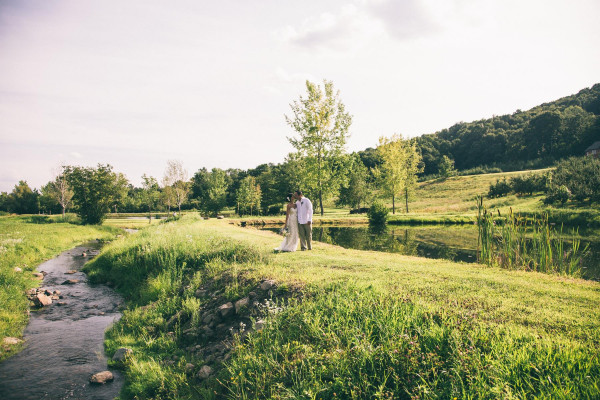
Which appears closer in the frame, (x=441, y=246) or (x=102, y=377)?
(x=102, y=377)

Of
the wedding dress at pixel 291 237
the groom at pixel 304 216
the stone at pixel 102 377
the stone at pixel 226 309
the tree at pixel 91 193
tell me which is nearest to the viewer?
the stone at pixel 102 377

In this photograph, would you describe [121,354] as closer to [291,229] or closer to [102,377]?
[102,377]

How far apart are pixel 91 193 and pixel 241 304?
40.8 meters

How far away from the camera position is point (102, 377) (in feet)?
22.5

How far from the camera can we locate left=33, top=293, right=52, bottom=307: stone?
37.4 ft

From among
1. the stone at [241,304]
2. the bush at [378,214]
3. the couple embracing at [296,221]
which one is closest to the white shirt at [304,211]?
the couple embracing at [296,221]

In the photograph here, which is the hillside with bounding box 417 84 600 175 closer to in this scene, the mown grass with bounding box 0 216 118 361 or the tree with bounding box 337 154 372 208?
the tree with bounding box 337 154 372 208

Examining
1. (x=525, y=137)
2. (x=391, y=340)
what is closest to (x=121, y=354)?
(x=391, y=340)

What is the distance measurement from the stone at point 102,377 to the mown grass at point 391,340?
38cm

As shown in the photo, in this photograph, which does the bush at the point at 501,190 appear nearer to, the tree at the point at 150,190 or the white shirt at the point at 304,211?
the white shirt at the point at 304,211

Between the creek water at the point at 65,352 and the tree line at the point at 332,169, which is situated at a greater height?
the tree line at the point at 332,169

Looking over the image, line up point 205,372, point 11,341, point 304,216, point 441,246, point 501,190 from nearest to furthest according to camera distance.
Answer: point 205,372
point 11,341
point 304,216
point 441,246
point 501,190

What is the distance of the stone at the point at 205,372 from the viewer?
6.24 meters

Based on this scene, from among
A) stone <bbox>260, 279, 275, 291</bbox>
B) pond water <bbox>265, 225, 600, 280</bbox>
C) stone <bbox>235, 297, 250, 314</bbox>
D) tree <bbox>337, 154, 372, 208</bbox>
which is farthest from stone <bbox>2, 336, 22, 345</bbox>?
tree <bbox>337, 154, 372, 208</bbox>
